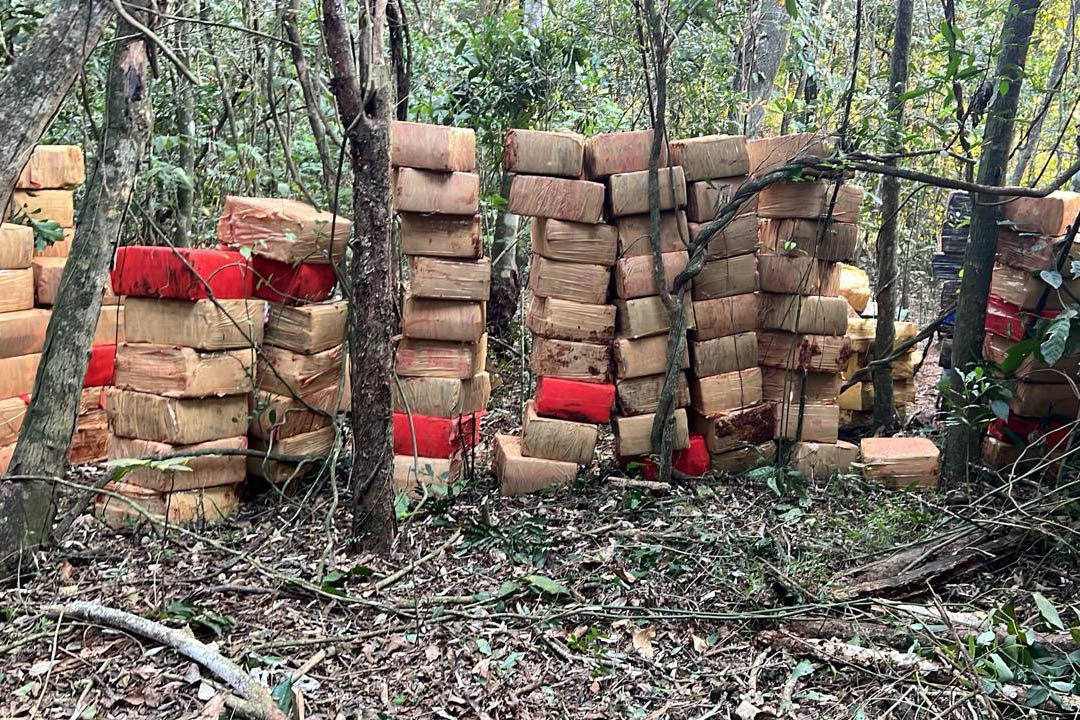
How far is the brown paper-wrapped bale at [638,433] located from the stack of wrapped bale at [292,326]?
1665 millimetres

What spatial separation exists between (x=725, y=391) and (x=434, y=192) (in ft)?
6.62

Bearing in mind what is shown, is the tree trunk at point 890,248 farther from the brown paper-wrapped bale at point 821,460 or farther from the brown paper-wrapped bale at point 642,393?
the brown paper-wrapped bale at point 642,393

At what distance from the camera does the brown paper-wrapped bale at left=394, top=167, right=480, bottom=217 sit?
509cm

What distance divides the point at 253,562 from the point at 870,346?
14.9ft

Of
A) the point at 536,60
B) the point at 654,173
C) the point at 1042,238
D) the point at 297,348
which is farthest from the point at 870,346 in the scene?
the point at 297,348

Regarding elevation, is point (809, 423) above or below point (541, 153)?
below

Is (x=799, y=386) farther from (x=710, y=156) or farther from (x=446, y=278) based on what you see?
(x=446, y=278)

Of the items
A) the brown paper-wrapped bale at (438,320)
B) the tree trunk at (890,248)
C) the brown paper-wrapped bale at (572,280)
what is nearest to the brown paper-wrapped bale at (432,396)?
the brown paper-wrapped bale at (438,320)

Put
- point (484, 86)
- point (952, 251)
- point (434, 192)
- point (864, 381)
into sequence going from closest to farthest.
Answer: point (434, 192)
point (864, 381)
point (952, 251)
point (484, 86)

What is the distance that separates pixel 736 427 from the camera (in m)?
5.43

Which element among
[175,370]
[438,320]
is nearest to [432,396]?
[438,320]

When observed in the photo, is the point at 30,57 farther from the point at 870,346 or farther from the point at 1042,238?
the point at 870,346

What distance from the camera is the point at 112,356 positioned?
243 inches

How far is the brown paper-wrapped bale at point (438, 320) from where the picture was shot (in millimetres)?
5320
